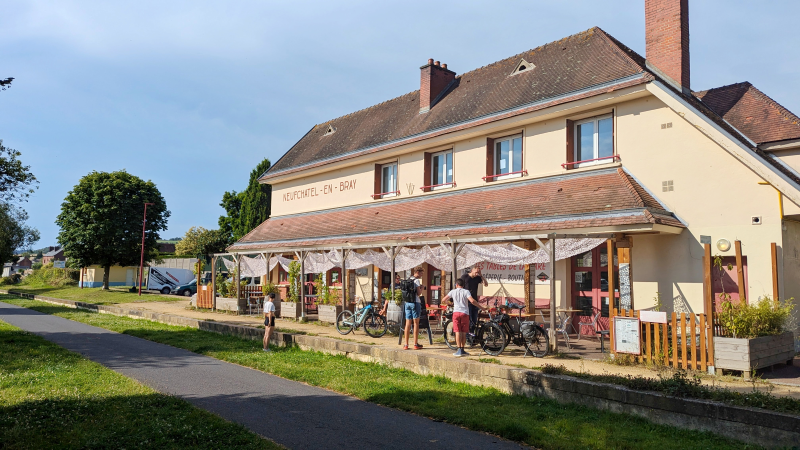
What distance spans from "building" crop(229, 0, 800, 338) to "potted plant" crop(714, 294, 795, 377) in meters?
1.65

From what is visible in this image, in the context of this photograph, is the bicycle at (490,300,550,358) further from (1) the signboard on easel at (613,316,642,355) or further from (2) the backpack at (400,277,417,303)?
(2) the backpack at (400,277,417,303)

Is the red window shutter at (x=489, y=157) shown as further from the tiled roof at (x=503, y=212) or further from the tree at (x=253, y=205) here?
the tree at (x=253, y=205)

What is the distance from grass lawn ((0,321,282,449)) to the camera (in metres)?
5.58

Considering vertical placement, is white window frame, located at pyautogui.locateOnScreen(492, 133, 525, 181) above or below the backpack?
above

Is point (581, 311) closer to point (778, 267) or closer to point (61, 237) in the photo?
point (778, 267)

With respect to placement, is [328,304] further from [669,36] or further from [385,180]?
[669,36]

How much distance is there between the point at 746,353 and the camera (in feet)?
26.6

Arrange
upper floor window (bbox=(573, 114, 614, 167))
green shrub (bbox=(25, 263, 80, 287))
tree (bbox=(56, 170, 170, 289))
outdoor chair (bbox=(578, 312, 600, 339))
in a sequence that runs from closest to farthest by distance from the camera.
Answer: outdoor chair (bbox=(578, 312, 600, 339))
upper floor window (bbox=(573, 114, 614, 167))
tree (bbox=(56, 170, 170, 289))
green shrub (bbox=(25, 263, 80, 287))

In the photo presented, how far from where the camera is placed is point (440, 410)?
23.8 feet

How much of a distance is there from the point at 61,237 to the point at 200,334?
28.7 meters

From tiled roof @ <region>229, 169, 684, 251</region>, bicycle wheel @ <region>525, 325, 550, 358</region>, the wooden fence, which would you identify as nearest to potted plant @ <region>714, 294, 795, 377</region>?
the wooden fence

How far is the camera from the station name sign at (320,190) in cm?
2145

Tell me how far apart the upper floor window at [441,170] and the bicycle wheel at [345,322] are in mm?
5454

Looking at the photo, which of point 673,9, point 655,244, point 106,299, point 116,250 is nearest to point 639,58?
point 673,9
